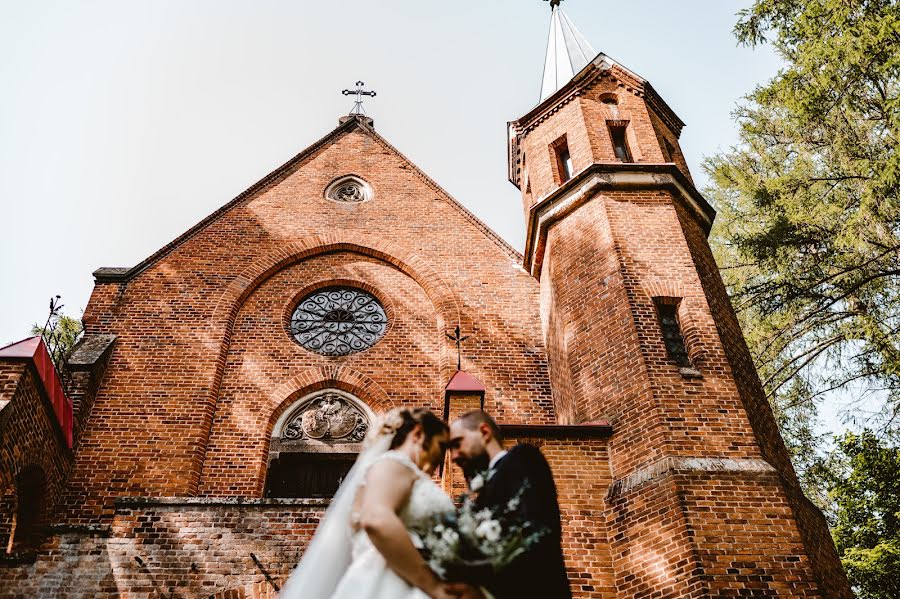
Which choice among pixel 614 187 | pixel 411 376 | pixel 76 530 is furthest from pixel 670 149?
pixel 76 530

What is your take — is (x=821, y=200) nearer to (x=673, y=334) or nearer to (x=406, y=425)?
(x=673, y=334)

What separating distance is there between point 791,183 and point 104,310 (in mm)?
11683

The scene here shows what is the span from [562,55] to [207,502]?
37.2 feet

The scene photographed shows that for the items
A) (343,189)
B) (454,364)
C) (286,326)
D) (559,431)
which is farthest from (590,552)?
(343,189)

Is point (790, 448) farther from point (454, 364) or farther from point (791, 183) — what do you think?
point (454, 364)

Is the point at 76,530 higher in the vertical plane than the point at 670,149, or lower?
lower

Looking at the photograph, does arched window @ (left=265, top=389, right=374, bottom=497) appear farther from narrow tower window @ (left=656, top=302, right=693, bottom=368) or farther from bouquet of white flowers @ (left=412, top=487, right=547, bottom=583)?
bouquet of white flowers @ (left=412, top=487, right=547, bottom=583)

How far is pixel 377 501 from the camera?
9.30 ft

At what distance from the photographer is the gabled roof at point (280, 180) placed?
37.6 feet

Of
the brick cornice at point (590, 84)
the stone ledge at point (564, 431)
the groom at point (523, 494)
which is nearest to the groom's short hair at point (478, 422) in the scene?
the groom at point (523, 494)

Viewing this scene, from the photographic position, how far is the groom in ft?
9.25

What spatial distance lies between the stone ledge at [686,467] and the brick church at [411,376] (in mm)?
24

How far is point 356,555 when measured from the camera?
296 cm

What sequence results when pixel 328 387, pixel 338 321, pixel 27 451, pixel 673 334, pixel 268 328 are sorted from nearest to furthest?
pixel 27 451 < pixel 673 334 < pixel 328 387 < pixel 268 328 < pixel 338 321
